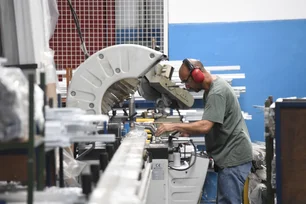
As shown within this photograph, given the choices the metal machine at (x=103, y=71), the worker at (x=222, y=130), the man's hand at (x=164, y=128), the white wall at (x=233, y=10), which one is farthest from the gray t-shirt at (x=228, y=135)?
the white wall at (x=233, y=10)

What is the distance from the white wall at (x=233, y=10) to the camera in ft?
16.6

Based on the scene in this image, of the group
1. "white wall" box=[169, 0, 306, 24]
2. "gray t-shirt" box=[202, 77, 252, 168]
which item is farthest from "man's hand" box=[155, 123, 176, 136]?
"white wall" box=[169, 0, 306, 24]

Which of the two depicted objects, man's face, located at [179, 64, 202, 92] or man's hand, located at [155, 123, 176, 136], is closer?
man's hand, located at [155, 123, 176, 136]

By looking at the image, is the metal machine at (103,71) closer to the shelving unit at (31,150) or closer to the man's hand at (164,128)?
the man's hand at (164,128)

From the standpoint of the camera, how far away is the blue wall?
5074 millimetres

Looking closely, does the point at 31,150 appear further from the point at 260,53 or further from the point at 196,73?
the point at 260,53

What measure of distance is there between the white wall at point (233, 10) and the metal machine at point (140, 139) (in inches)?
63.3

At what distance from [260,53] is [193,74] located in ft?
6.70

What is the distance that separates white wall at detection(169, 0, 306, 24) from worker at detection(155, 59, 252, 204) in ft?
6.23

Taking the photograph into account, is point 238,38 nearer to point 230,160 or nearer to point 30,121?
point 230,160

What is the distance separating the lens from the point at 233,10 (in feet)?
16.7

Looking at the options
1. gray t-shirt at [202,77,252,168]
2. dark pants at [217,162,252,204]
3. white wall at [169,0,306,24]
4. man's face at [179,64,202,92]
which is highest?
white wall at [169,0,306,24]

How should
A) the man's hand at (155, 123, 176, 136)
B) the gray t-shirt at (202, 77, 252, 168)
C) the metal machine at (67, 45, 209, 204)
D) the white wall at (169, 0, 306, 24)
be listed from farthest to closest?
1. the white wall at (169, 0, 306, 24)
2. the gray t-shirt at (202, 77, 252, 168)
3. the man's hand at (155, 123, 176, 136)
4. the metal machine at (67, 45, 209, 204)

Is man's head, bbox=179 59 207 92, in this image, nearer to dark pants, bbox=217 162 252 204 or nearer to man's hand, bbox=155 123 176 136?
man's hand, bbox=155 123 176 136
